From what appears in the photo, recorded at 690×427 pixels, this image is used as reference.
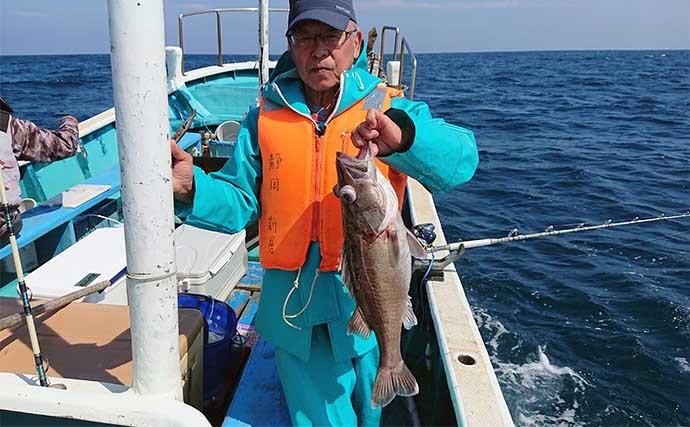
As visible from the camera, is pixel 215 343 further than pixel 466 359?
Yes

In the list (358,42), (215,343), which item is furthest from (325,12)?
(215,343)

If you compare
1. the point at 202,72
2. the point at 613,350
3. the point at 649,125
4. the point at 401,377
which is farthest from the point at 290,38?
the point at 649,125

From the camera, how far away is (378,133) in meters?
2.11

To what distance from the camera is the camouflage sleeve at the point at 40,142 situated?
4.61 metres

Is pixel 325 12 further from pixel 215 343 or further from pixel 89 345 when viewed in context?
pixel 215 343

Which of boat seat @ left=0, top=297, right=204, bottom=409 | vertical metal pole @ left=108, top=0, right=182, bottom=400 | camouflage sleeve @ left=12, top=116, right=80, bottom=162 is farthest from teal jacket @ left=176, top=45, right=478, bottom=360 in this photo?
camouflage sleeve @ left=12, top=116, right=80, bottom=162

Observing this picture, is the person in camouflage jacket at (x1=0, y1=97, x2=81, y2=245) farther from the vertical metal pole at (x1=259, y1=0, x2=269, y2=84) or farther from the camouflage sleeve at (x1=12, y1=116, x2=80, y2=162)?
the vertical metal pole at (x1=259, y1=0, x2=269, y2=84)

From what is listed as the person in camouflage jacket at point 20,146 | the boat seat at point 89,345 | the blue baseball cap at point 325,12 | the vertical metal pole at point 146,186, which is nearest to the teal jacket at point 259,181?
the blue baseball cap at point 325,12

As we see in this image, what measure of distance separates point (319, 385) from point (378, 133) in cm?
119

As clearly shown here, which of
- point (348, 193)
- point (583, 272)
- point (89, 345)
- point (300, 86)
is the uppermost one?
point (300, 86)

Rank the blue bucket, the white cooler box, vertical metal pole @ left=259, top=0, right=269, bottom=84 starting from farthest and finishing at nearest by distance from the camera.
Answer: vertical metal pole @ left=259, top=0, right=269, bottom=84 → the white cooler box → the blue bucket

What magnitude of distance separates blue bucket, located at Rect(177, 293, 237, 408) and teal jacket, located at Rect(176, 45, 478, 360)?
2.06 feet

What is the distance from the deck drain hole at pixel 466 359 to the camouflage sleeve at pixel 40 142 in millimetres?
3955

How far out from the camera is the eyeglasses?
88.4 inches
